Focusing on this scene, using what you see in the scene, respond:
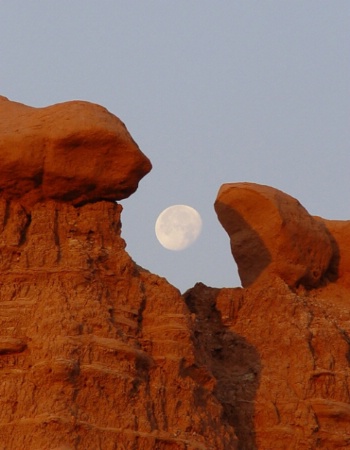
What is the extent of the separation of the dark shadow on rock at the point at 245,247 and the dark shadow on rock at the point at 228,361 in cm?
160

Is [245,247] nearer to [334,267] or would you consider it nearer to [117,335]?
[334,267]

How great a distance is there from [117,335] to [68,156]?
2.67 meters

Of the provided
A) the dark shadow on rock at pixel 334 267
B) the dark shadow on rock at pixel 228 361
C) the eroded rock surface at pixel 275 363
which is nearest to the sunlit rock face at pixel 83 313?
the dark shadow on rock at pixel 228 361

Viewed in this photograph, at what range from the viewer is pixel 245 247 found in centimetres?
2580

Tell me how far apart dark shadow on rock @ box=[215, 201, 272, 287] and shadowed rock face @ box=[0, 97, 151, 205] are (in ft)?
12.8

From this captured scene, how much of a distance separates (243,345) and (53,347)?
4344 mm

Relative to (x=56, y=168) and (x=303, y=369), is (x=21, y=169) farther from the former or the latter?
(x=303, y=369)

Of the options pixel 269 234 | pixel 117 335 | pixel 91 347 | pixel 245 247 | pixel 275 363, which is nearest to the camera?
pixel 91 347

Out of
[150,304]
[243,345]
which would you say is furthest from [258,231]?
[150,304]

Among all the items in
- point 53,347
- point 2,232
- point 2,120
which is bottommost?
point 53,347

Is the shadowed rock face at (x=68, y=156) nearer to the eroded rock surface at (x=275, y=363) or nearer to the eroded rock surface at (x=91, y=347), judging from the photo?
the eroded rock surface at (x=91, y=347)

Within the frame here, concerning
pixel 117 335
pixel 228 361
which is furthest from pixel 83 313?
pixel 228 361

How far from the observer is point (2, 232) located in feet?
70.2

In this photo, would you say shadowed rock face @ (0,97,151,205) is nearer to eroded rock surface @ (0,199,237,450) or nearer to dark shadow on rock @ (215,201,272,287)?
eroded rock surface @ (0,199,237,450)
